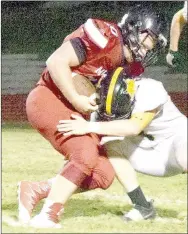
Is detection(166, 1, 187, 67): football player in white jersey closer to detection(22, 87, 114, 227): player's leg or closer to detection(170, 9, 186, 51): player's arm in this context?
detection(170, 9, 186, 51): player's arm

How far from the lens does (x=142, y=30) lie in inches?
98.8

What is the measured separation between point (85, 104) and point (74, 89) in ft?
0.19

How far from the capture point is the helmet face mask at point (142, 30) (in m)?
2.49

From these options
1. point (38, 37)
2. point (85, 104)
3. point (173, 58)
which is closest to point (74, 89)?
point (85, 104)

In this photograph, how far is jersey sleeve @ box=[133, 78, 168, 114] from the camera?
239cm

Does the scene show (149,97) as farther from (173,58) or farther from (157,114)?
(173,58)

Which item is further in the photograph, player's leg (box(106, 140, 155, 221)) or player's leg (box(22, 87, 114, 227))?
player's leg (box(106, 140, 155, 221))

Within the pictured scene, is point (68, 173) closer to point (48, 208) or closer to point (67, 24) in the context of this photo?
point (48, 208)

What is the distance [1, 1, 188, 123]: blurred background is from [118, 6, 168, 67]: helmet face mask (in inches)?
130

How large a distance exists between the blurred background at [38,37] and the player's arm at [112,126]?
345cm

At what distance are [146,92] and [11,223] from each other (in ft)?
1.96

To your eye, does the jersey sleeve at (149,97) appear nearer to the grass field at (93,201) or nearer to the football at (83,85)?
the football at (83,85)

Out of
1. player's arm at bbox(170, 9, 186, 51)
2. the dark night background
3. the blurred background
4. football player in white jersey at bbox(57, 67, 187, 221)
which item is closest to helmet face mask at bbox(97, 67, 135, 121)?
football player in white jersey at bbox(57, 67, 187, 221)

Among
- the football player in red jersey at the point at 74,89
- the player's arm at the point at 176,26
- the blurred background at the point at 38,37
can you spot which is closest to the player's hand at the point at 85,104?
the football player in red jersey at the point at 74,89
